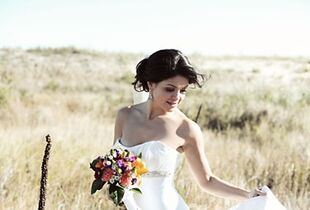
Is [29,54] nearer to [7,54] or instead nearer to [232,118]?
[7,54]

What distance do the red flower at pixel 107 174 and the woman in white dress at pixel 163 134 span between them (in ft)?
→ 0.39

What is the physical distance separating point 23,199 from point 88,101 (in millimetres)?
6272

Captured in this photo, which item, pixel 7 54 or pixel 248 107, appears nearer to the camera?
pixel 248 107

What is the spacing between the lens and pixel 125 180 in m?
2.15

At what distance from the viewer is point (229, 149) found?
5738 mm

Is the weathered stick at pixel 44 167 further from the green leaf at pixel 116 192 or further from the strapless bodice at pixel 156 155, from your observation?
the strapless bodice at pixel 156 155

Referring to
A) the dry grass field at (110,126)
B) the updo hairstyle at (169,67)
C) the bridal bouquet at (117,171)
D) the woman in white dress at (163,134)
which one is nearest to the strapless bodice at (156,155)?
the woman in white dress at (163,134)

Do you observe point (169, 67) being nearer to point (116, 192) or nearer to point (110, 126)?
point (116, 192)

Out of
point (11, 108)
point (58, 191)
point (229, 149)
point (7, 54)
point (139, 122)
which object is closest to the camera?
point (139, 122)

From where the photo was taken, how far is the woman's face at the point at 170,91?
2.27 m

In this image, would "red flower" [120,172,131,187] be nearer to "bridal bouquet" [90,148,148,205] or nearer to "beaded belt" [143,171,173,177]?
"bridal bouquet" [90,148,148,205]

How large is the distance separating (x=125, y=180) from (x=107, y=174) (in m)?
0.06

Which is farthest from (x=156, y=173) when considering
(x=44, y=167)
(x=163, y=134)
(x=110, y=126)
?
(x=110, y=126)

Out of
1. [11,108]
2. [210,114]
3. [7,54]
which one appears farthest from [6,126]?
[7,54]
